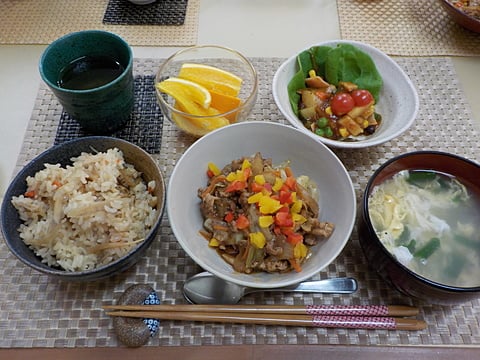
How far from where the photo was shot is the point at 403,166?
133 centimetres

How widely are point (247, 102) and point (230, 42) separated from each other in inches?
26.9

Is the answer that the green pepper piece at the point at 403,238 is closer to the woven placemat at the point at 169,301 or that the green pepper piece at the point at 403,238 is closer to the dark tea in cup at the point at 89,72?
the woven placemat at the point at 169,301

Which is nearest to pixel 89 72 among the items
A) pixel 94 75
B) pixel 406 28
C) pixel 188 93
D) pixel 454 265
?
pixel 94 75

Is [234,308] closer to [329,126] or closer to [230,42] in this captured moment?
[329,126]

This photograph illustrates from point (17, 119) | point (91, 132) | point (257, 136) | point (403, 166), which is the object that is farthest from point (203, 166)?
point (17, 119)

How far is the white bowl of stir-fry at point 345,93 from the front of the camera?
1580mm

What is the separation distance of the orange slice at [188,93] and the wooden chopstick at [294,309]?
74cm

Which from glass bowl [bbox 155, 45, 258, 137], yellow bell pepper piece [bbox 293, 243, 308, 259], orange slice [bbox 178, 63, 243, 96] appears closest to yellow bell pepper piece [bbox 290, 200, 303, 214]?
yellow bell pepper piece [bbox 293, 243, 308, 259]

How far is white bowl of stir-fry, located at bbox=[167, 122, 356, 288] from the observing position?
1.17 metres

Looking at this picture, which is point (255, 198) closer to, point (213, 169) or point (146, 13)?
point (213, 169)

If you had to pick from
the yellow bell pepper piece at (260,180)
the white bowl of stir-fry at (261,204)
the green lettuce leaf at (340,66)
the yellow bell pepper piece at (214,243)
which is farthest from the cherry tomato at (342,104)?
the yellow bell pepper piece at (214,243)

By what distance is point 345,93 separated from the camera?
167cm

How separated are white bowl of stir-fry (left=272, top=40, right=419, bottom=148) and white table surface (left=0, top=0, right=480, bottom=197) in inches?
14.0

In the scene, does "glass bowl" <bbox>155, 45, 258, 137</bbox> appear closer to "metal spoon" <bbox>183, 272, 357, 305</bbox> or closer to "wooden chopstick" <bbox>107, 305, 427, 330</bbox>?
"metal spoon" <bbox>183, 272, 357, 305</bbox>
